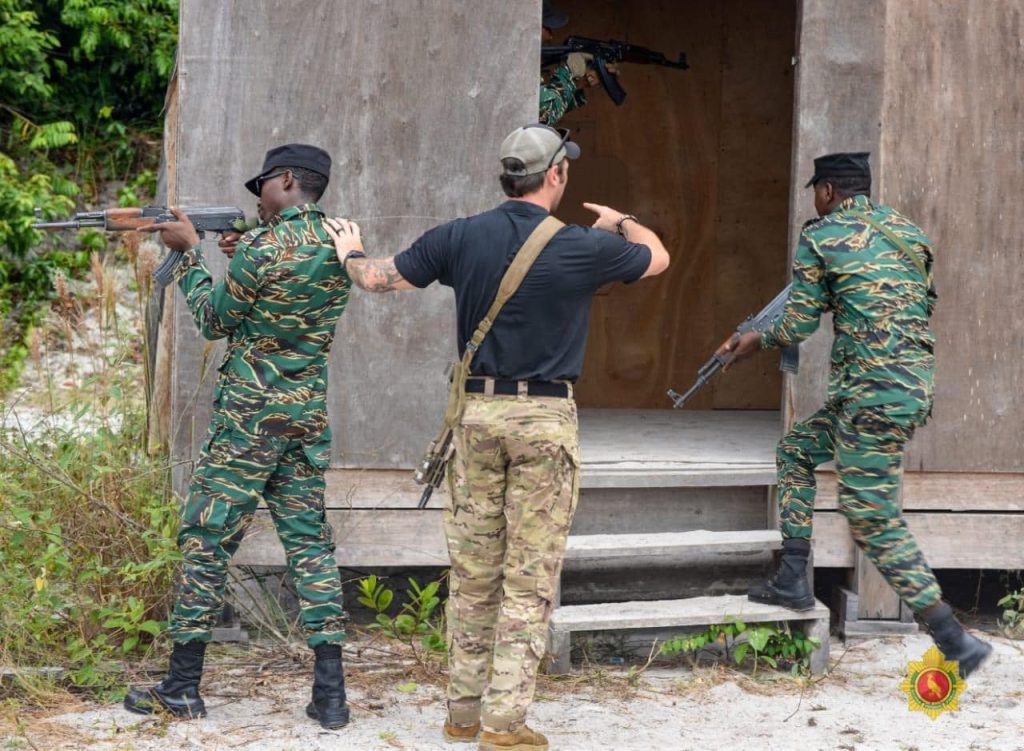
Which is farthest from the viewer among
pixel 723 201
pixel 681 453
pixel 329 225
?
pixel 723 201

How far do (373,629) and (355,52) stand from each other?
2447 millimetres

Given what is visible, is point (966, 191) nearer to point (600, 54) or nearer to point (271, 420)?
point (600, 54)

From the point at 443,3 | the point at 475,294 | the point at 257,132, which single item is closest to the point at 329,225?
the point at 475,294

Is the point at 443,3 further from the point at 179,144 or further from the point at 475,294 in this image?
the point at 475,294

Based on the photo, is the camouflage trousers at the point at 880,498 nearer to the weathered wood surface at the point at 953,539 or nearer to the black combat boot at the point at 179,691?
the weathered wood surface at the point at 953,539

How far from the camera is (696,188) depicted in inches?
329

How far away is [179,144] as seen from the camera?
5.21 metres

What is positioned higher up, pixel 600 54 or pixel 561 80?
pixel 600 54

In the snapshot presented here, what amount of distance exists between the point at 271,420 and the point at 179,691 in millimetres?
978

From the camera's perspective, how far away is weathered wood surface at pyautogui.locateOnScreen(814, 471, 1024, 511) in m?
5.58

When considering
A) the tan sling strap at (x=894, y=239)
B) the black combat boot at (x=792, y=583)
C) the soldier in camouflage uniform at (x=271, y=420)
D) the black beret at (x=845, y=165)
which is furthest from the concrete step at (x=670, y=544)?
the black beret at (x=845, y=165)

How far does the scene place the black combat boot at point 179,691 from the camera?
4.30m

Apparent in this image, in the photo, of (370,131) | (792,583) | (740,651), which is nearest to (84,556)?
(370,131)

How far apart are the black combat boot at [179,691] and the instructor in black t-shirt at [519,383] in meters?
1.00
